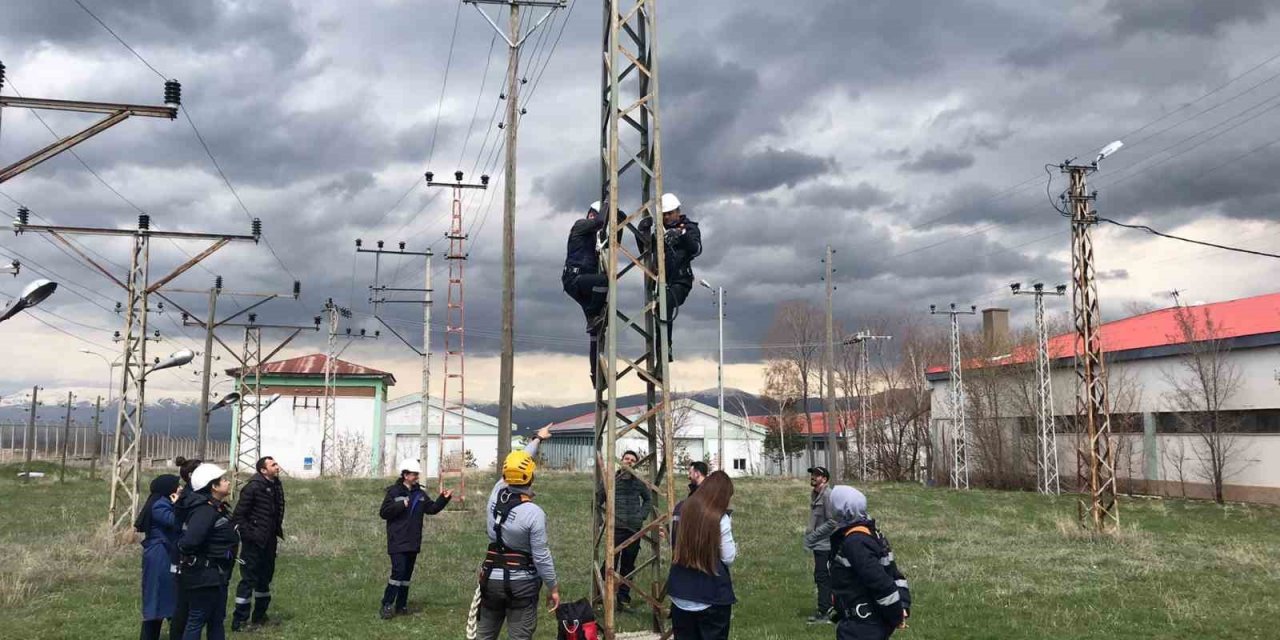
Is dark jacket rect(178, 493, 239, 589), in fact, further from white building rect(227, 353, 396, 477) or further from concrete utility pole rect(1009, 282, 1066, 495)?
white building rect(227, 353, 396, 477)

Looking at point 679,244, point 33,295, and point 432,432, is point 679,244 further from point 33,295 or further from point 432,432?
point 432,432

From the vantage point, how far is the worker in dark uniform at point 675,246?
9.56m

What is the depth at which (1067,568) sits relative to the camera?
17.0 meters

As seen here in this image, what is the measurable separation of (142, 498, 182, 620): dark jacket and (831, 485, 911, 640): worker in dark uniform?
6505 mm

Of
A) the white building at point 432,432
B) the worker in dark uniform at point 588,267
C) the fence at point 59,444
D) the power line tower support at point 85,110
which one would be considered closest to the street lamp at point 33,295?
the power line tower support at point 85,110

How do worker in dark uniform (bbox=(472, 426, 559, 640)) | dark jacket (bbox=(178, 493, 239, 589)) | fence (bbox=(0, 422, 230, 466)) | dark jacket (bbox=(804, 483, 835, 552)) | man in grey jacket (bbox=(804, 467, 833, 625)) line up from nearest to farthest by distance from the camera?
worker in dark uniform (bbox=(472, 426, 559, 640)) < dark jacket (bbox=(178, 493, 239, 589)) < dark jacket (bbox=(804, 483, 835, 552)) < man in grey jacket (bbox=(804, 467, 833, 625)) < fence (bbox=(0, 422, 230, 466))

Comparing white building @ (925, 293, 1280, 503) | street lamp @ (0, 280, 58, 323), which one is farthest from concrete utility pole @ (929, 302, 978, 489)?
street lamp @ (0, 280, 58, 323)

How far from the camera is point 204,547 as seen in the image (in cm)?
794

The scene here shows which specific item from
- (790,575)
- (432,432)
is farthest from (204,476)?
(432,432)

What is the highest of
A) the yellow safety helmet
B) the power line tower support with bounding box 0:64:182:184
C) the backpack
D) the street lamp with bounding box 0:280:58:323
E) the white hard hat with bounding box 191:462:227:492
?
the power line tower support with bounding box 0:64:182:184

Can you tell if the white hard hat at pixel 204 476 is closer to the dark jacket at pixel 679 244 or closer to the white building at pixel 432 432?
the dark jacket at pixel 679 244

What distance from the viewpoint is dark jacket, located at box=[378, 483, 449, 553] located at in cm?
1174

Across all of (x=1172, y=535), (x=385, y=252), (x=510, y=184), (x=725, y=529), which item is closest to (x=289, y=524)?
(x=510, y=184)

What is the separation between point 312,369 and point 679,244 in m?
63.4
